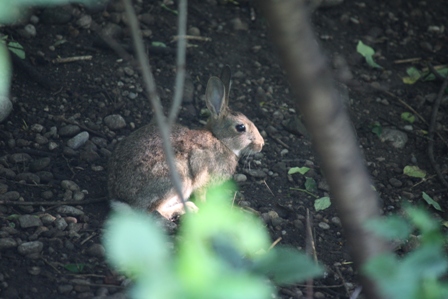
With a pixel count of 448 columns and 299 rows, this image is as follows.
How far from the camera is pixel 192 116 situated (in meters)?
6.35

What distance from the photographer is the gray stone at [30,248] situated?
13.6ft

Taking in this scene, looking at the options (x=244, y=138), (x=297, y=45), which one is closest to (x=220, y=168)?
(x=244, y=138)

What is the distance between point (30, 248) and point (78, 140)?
1.57m

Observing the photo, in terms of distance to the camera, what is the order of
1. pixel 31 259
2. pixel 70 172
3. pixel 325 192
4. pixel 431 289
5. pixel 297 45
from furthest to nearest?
pixel 325 192, pixel 70 172, pixel 31 259, pixel 297 45, pixel 431 289

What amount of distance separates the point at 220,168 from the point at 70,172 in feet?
4.05

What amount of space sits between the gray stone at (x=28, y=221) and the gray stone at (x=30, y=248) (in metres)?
0.24

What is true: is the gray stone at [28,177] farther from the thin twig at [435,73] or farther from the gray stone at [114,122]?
the thin twig at [435,73]

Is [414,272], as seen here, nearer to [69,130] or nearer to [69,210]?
[69,210]

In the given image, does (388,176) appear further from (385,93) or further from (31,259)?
(31,259)

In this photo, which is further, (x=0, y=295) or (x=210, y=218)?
(x=0, y=295)

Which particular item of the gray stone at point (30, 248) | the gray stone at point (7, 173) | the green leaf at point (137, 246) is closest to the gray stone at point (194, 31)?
the gray stone at point (7, 173)

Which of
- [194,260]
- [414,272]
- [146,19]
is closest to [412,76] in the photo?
[146,19]

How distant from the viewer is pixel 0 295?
12.1 ft

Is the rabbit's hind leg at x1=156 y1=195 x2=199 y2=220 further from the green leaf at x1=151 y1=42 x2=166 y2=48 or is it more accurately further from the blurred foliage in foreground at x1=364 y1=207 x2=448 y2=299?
the blurred foliage in foreground at x1=364 y1=207 x2=448 y2=299
